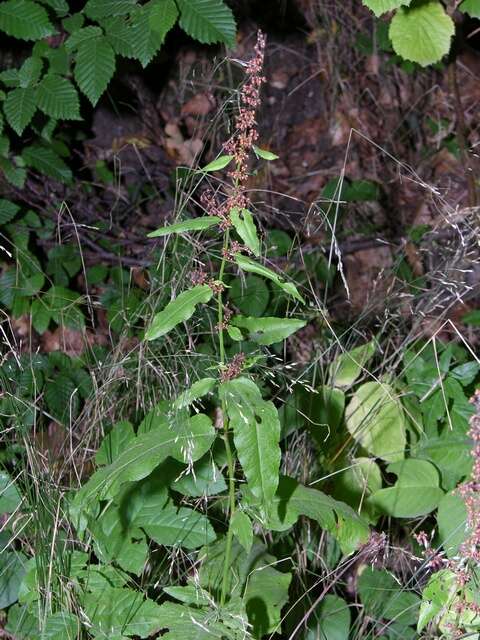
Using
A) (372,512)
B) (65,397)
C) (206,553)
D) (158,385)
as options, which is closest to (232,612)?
(206,553)

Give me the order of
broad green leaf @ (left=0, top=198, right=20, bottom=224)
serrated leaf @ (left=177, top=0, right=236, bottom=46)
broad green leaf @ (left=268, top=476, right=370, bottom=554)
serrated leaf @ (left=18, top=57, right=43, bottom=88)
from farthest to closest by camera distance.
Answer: broad green leaf @ (left=0, top=198, right=20, bottom=224) → serrated leaf @ (left=18, top=57, right=43, bottom=88) → serrated leaf @ (left=177, top=0, right=236, bottom=46) → broad green leaf @ (left=268, top=476, right=370, bottom=554)

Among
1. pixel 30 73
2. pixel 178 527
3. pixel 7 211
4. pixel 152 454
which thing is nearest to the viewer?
pixel 152 454

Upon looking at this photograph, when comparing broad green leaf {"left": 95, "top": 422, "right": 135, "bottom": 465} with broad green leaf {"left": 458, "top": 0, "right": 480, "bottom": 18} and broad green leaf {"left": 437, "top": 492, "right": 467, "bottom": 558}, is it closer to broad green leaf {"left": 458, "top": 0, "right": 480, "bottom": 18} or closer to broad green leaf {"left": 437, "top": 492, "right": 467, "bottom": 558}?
broad green leaf {"left": 437, "top": 492, "right": 467, "bottom": 558}

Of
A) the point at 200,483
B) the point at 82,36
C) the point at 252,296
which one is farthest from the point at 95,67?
the point at 200,483

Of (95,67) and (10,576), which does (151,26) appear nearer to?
(95,67)

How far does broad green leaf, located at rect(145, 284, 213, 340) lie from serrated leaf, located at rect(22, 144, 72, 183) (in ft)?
6.14

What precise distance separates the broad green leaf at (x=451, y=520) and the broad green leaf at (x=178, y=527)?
49 centimetres

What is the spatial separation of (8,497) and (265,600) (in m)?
0.61

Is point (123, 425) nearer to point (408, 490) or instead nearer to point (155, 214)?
point (408, 490)

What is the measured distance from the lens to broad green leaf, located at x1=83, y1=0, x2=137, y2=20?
8.21ft

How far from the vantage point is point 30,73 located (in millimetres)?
2662

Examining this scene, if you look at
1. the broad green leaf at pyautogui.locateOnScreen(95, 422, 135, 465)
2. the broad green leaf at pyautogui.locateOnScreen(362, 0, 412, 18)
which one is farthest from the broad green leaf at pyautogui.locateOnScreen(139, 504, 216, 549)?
the broad green leaf at pyautogui.locateOnScreen(362, 0, 412, 18)

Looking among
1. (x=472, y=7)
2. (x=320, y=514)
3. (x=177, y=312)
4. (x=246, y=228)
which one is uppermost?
(x=472, y=7)

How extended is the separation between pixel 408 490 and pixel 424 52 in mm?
1215
